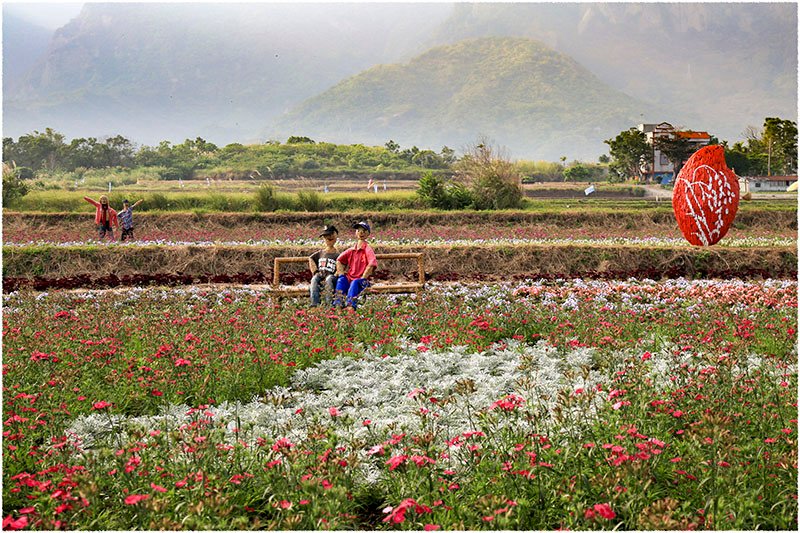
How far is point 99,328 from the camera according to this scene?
637cm

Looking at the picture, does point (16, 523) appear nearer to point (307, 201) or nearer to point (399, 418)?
point (399, 418)

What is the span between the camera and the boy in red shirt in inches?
331

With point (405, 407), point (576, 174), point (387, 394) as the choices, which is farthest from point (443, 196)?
point (576, 174)

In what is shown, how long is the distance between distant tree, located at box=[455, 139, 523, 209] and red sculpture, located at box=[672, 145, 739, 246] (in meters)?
8.85

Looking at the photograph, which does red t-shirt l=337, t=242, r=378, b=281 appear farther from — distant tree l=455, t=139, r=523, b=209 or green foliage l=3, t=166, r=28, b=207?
green foliage l=3, t=166, r=28, b=207

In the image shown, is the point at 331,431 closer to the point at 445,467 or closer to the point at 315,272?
the point at 445,467

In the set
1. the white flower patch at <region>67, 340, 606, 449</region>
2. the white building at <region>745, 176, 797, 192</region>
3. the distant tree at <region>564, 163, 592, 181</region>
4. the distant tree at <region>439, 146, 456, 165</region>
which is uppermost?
the distant tree at <region>439, 146, 456, 165</region>

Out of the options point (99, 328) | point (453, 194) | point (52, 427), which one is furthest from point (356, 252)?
point (453, 194)

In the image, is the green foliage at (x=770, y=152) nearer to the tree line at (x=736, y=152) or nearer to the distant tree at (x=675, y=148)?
the tree line at (x=736, y=152)

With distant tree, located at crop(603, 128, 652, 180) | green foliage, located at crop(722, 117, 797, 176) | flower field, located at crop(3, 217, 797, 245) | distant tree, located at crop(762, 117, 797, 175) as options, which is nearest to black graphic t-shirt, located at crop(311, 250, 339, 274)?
flower field, located at crop(3, 217, 797, 245)

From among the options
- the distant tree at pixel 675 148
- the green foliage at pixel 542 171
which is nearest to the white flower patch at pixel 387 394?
the green foliage at pixel 542 171

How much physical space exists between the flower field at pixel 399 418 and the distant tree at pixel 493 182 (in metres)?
15.1

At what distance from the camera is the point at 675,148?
61906 mm

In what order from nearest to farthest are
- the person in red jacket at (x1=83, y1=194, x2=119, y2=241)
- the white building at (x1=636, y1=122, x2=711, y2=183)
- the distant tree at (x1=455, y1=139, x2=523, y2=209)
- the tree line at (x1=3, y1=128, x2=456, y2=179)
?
the person in red jacket at (x1=83, y1=194, x2=119, y2=241) → the distant tree at (x1=455, y1=139, x2=523, y2=209) → the white building at (x1=636, y1=122, x2=711, y2=183) → the tree line at (x1=3, y1=128, x2=456, y2=179)
